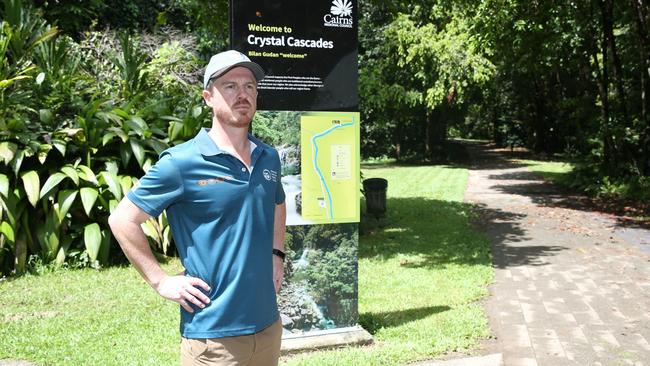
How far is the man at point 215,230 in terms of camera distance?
7.91 ft

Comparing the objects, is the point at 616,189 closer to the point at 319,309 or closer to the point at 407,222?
the point at 407,222

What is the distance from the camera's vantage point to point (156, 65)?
39.5 feet

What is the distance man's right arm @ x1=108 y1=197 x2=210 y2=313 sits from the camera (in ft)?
7.79

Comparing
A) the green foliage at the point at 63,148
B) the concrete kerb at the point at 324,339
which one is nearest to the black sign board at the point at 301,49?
the concrete kerb at the point at 324,339

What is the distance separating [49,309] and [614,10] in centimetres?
1810

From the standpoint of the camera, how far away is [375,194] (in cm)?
1134

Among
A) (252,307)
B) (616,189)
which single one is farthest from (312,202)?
(616,189)

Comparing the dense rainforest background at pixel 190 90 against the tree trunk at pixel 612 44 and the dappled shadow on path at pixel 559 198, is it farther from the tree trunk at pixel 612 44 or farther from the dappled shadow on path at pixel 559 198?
the dappled shadow on path at pixel 559 198

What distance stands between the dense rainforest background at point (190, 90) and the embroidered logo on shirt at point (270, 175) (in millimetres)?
5829

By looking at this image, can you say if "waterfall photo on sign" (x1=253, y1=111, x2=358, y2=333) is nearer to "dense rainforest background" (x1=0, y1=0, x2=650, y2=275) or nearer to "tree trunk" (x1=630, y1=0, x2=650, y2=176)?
"dense rainforest background" (x1=0, y1=0, x2=650, y2=275)

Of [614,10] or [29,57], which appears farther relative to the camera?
[614,10]

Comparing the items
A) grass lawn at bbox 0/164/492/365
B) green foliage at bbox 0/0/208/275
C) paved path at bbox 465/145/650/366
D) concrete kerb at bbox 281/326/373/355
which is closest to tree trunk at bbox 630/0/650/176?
paved path at bbox 465/145/650/366

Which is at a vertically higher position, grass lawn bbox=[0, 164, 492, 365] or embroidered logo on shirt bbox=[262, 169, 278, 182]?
embroidered logo on shirt bbox=[262, 169, 278, 182]

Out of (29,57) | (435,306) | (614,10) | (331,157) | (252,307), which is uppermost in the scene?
(614,10)
